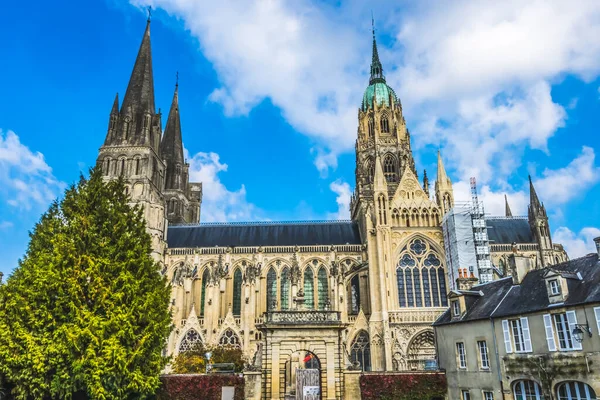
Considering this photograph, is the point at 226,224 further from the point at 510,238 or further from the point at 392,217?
the point at 510,238

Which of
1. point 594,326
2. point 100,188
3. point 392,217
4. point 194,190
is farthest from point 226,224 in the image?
point 594,326

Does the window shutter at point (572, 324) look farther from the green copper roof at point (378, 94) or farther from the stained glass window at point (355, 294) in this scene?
the green copper roof at point (378, 94)

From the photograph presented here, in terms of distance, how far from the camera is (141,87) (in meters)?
49.6

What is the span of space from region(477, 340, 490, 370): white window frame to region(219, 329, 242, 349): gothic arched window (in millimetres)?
23114

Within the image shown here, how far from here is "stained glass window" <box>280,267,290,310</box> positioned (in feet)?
142

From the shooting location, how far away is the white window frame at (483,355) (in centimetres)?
2069

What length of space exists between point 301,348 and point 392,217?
2159 cm

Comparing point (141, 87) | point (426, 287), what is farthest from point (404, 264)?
point (141, 87)

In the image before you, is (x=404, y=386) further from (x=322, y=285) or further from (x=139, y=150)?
(x=139, y=150)

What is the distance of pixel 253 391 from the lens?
2173cm

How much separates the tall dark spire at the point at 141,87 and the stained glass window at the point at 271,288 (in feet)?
70.0

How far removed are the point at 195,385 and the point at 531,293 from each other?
53.7 feet

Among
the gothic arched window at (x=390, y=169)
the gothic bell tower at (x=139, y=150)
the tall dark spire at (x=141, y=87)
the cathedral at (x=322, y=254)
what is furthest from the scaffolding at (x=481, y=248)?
the tall dark spire at (x=141, y=87)

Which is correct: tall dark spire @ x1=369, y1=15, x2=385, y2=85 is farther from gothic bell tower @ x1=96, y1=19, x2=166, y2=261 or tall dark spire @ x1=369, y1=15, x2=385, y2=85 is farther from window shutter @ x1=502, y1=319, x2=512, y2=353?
window shutter @ x1=502, y1=319, x2=512, y2=353
